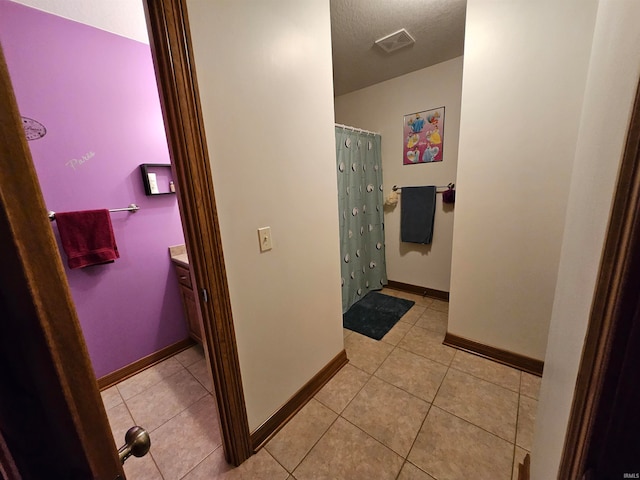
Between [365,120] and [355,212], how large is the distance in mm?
1253

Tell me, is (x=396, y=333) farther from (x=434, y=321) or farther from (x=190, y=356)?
(x=190, y=356)

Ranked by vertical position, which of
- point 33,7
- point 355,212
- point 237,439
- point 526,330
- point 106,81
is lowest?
point 237,439

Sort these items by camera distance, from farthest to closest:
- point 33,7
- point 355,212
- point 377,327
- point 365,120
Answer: point 365,120 → point 355,212 → point 377,327 → point 33,7

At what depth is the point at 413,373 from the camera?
5.86 feet

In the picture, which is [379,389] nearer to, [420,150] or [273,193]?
[273,193]

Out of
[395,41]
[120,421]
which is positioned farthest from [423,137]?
[120,421]

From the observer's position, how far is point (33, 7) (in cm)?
140

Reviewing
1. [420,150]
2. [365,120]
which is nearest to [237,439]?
[420,150]

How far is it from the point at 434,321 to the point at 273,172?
2.13 metres

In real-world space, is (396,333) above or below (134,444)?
below

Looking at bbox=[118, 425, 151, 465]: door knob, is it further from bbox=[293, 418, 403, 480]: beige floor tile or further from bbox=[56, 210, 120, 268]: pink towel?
bbox=[56, 210, 120, 268]: pink towel

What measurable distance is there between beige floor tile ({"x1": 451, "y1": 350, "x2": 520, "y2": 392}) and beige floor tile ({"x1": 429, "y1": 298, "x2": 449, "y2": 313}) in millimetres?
717

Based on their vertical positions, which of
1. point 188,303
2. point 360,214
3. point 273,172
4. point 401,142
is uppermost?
point 401,142

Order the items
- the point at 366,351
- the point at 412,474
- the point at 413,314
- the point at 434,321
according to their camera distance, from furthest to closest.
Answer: the point at 413,314
the point at 434,321
the point at 366,351
the point at 412,474
